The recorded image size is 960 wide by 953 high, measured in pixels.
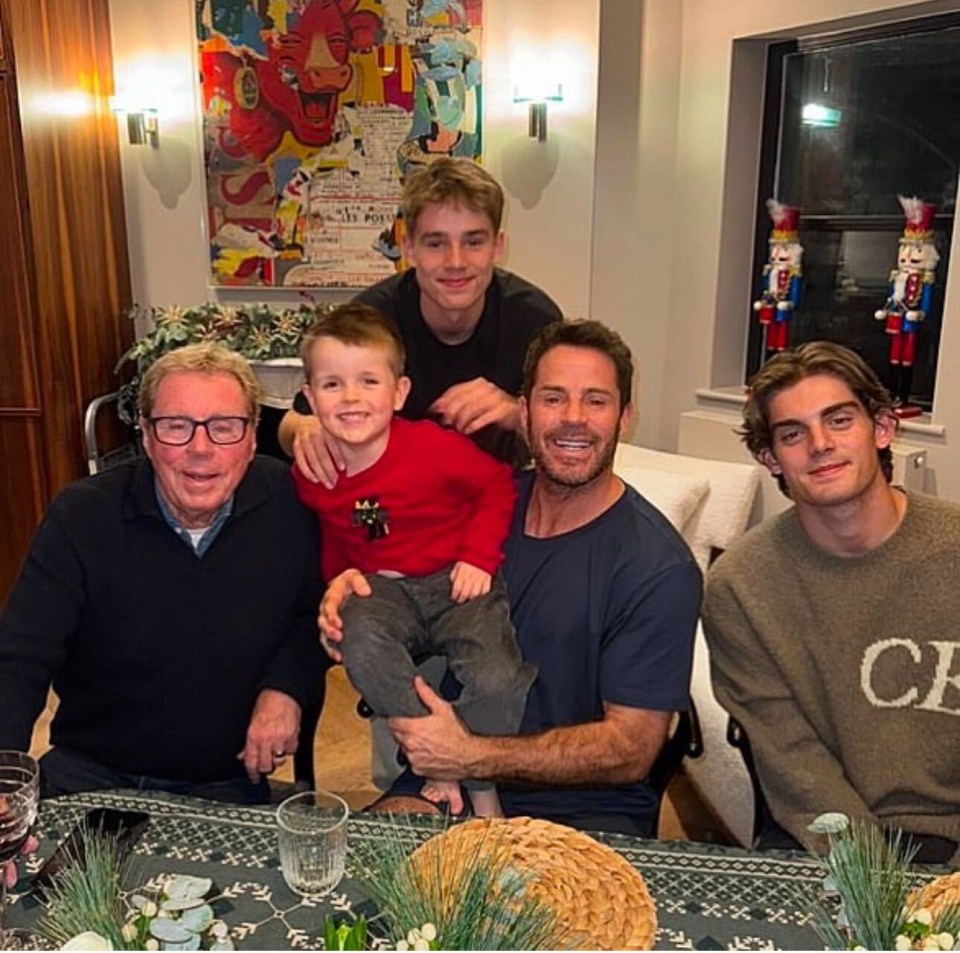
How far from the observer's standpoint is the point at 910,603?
164cm

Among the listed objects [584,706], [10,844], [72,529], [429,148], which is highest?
[429,148]

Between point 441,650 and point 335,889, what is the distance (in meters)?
0.68

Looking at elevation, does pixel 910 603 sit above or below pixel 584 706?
above

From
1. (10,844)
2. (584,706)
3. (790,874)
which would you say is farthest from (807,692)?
(10,844)

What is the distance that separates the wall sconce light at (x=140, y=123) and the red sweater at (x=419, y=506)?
3.00 meters

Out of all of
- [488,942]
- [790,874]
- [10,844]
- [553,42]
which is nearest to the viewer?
[488,942]

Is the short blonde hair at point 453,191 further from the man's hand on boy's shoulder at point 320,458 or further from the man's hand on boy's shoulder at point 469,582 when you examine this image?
the man's hand on boy's shoulder at point 469,582

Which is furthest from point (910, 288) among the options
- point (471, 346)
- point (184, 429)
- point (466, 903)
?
point (466, 903)

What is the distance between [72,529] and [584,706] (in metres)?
0.93

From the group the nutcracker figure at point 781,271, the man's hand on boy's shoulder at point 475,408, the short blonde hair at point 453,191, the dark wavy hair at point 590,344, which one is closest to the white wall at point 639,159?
the nutcracker figure at point 781,271

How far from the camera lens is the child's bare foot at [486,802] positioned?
166 cm

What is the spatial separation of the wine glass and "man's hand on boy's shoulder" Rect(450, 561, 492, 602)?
77 centimetres

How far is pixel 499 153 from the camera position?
A: 13.1ft

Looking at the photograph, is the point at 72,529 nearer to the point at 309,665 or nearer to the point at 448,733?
the point at 309,665
